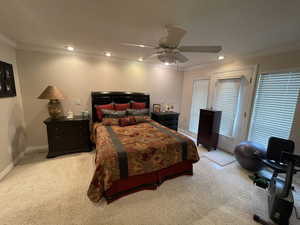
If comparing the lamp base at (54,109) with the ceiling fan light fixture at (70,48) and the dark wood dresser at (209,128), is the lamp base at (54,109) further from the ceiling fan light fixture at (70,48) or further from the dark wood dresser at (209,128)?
the dark wood dresser at (209,128)

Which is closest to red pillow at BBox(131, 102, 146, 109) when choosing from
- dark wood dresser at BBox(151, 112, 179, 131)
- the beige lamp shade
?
dark wood dresser at BBox(151, 112, 179, 131)

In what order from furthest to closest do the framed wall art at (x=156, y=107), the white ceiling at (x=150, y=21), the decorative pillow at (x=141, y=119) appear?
the framed wall art at (x=156, y=107) < the decorative pillow at (x=141, y=119) < the white ceiling at (x=150, y=21)

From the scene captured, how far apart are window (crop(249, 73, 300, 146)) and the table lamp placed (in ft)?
14.5

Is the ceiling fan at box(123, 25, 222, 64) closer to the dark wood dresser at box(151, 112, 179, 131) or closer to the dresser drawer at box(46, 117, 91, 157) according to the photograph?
the dark wood dresser at box(151, 112, 179, 131)

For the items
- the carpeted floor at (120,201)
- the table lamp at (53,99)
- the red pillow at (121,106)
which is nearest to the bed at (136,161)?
the carpeted floor at (120,201)

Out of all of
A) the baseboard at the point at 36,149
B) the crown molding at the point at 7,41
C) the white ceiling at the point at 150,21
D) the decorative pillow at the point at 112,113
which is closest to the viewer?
the white ceiling at the point at 150,21

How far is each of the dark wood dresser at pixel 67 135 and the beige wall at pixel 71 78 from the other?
0.57 meters

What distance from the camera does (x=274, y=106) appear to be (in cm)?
261

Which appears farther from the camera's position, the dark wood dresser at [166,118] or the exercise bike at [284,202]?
the dark wood dresser at [166,118]

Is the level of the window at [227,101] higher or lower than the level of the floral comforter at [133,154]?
higher

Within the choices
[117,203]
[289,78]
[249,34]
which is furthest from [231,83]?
[117,203]

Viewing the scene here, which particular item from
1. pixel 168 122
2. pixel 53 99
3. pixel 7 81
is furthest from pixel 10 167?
pixel 168 122

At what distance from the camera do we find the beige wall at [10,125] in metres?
2.30

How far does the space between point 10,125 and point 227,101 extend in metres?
5.01
